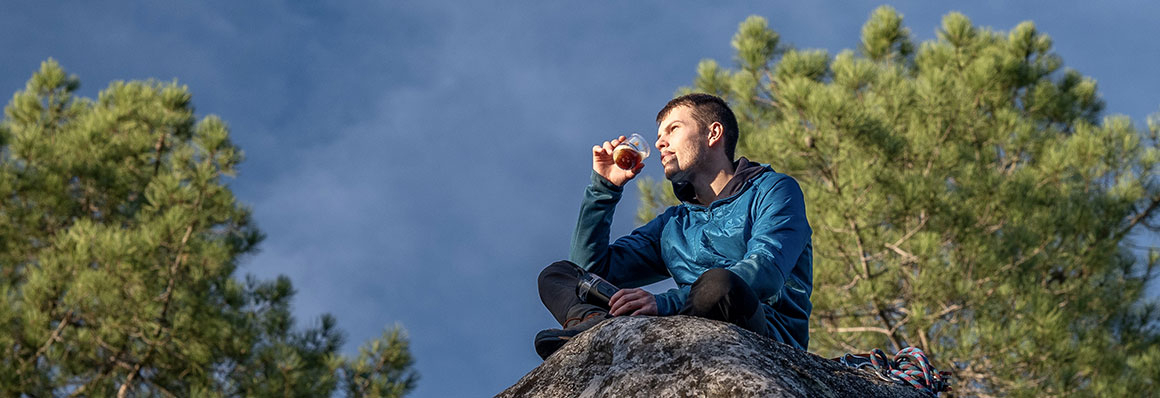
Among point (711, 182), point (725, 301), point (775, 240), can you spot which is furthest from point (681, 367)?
point (711, 182)

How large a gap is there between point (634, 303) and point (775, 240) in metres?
0.40

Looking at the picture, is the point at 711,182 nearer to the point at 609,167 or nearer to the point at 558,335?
the point at 609,167

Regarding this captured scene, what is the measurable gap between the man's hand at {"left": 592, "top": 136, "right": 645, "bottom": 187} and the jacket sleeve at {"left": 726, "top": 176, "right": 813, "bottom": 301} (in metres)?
0.30

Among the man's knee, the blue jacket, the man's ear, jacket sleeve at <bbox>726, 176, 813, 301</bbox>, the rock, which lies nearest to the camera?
the rock

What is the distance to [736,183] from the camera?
2404 millimetres

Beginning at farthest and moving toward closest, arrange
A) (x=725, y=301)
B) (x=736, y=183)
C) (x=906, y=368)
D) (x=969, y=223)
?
(x=969, y=223)
(x=736, y=183)
(x=906, y=368)
(x=725, y=301)

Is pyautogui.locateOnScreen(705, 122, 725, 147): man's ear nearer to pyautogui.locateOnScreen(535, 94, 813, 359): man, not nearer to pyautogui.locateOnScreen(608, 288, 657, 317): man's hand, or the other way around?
pyautogui.locateOnScreen(535, 94, 813, 359): man

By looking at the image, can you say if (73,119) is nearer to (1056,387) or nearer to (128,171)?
(128,171)

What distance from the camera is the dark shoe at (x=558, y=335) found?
1.87 meters

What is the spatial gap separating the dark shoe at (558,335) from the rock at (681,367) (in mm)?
131

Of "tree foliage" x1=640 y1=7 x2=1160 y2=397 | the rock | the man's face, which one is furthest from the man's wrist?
"tree foliage" x1=640 y1=7 x2=1160 y2=397

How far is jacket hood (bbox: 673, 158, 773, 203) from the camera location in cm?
239

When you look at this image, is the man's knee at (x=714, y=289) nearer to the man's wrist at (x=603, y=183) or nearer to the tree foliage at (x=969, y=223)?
the man's wrist at (x=603, y=183)

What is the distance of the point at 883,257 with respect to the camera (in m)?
7.45
